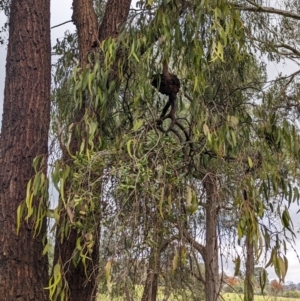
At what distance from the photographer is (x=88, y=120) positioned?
1875 millimetres

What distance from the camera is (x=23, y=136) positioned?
2.13 meters

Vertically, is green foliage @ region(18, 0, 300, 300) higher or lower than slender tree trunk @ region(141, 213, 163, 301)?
higher

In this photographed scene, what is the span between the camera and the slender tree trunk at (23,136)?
196 centimetres

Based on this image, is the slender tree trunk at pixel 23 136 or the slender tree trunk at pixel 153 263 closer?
the slender tree trunk at pixel 153 263

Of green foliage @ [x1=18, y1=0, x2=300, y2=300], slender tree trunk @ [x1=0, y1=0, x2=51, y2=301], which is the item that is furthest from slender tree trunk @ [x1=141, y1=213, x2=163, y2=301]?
slender tree trunk @ [x1=0, y1=0, x2=51, y2=301]

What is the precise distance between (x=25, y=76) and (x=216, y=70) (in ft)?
4.08

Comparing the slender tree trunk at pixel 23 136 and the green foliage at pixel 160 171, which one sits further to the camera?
the slender tree trunk at pixel 23 136

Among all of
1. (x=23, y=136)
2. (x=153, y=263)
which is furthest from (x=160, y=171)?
(x=23, y=136)

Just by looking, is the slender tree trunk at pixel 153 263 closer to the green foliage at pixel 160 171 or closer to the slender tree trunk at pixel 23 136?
the green foliage at pixel 160 171

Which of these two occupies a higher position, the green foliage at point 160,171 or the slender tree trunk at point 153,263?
the green foliage at point 160,171

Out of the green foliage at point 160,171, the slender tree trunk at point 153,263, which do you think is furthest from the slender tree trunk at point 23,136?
the slender tree trunk at point 153,263

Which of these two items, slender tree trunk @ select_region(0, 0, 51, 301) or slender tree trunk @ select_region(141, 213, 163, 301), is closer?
slender tree trunk @ select_region(141, 213, 163, 301)

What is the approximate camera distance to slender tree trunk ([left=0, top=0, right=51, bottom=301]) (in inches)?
77.1

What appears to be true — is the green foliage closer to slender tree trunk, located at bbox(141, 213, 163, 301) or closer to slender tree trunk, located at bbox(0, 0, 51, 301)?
slender tree trunk, located at bbox(141, 213, 163, 301)
